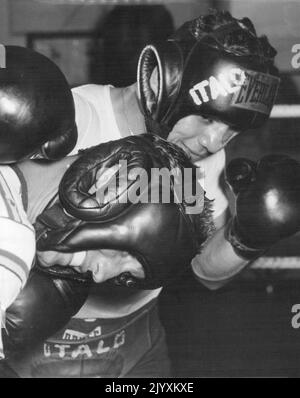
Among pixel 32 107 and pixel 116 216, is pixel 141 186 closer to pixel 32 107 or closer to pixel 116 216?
pixel 116 216

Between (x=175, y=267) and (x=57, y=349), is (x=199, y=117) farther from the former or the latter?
(x=57, y=349)

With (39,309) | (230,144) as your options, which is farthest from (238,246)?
(39,309)

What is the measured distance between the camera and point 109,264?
1.69m

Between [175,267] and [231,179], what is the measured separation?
0.83ft

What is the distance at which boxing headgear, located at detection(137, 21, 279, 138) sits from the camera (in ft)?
5.43

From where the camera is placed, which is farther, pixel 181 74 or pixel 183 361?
pixel 183 361

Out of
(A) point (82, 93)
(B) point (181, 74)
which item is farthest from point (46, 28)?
(B) point (181, 74)

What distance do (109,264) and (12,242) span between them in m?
0.23

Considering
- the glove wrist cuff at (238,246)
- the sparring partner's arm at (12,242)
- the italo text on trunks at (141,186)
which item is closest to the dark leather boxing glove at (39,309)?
the sparring partner's arm at (12,242)

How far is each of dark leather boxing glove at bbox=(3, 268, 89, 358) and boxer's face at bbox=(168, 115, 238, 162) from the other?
1.35 feet

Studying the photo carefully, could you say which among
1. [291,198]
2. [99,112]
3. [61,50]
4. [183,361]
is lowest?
[183,361]

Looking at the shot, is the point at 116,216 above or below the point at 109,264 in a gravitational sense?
above

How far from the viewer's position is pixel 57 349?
69.0 inches

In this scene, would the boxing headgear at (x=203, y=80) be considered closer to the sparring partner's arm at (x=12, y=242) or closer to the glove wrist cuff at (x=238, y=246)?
the glove wrist cuff at (x=238, y=246)
